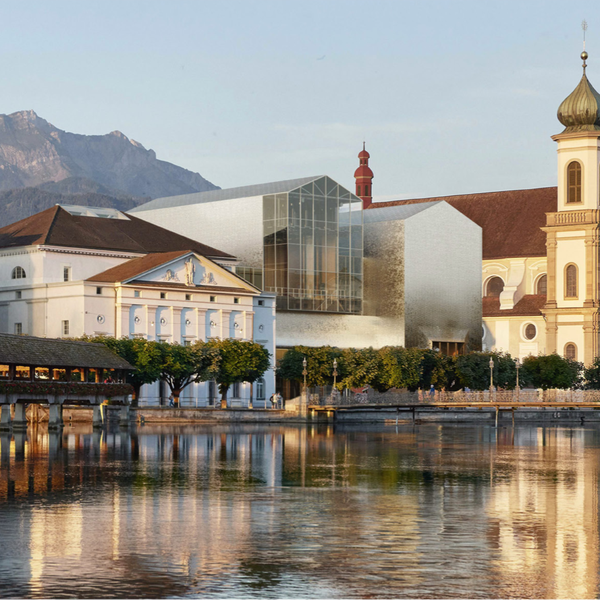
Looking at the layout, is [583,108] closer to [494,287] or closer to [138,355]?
[494,287]

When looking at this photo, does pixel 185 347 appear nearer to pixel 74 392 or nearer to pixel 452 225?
pixel 74 392

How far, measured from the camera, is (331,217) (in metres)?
130

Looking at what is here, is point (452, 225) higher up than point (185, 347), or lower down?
higher up

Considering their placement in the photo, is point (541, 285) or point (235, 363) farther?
point (541, 285)

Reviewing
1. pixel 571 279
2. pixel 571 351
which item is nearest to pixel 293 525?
pixel 571 351

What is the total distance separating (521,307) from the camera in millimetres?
159000

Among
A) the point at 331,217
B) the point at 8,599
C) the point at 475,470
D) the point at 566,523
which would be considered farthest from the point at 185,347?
the point at 8,599

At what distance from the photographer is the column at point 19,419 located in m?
83.6

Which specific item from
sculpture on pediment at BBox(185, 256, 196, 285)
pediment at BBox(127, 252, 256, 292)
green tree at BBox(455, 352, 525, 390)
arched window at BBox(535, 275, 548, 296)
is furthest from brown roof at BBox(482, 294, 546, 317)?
sculpture on pediment at BBox(185, 256, 196, 285)

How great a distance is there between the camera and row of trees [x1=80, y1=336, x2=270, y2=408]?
100125mm

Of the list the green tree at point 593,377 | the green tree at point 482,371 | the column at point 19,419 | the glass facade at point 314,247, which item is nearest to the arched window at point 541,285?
the green tree at point 593,377

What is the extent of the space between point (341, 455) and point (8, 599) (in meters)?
42.1

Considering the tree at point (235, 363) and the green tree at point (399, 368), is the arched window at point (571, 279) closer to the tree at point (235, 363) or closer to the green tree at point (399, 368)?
the green tree at point (399, 368)

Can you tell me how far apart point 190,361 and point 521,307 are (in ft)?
212
